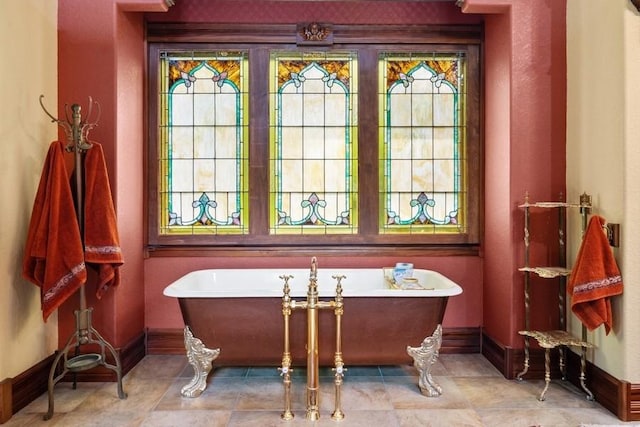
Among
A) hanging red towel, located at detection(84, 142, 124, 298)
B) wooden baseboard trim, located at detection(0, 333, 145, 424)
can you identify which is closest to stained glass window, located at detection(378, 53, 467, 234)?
hanging red towel, located at detection(84, 142, 124, 298)

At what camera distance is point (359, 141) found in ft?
11.0

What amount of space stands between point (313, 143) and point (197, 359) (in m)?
1.76

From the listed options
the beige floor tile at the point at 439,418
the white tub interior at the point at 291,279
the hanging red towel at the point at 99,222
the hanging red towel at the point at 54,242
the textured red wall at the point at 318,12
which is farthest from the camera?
the textured red wall at the point at 318,12

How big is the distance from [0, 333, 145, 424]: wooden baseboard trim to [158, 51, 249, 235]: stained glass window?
91cm

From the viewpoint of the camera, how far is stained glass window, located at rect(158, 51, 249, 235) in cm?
335

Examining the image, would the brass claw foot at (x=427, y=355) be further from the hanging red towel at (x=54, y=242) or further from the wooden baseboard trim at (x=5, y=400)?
the wooden baseboard trim at (x=5, y=400)

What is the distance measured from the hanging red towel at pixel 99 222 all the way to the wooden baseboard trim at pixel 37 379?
0.61 meters

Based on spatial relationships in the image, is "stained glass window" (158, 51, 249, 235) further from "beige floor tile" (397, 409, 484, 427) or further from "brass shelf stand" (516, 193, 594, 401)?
"brass shelf stand" (516, 193, 594, 401)

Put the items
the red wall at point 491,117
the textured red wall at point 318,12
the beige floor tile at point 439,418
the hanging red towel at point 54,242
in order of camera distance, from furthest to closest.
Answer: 1. the textured red wall at point 318,12
2. the red wall at point 491,117
3. the hanging red towel at point 54,242
4. the beige floor tile at point 439,418

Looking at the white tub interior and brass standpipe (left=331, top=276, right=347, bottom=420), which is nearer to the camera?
brass standpipe (left=331, top=276, right=347, bottom=420)

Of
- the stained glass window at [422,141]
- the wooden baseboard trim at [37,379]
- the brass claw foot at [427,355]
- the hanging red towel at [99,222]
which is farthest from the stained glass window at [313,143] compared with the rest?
the wooden baseboard trim at [37,379]

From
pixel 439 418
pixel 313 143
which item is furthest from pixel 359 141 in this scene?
pixel 439 418

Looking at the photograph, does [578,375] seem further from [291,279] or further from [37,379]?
[37,379]

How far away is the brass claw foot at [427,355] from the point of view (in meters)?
2.54
